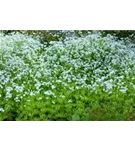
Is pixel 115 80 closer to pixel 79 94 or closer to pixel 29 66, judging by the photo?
pixel 79 94

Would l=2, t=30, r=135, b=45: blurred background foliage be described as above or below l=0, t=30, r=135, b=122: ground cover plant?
above

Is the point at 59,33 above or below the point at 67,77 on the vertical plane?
above

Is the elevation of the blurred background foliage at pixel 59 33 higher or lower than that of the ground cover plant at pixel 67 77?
higher
